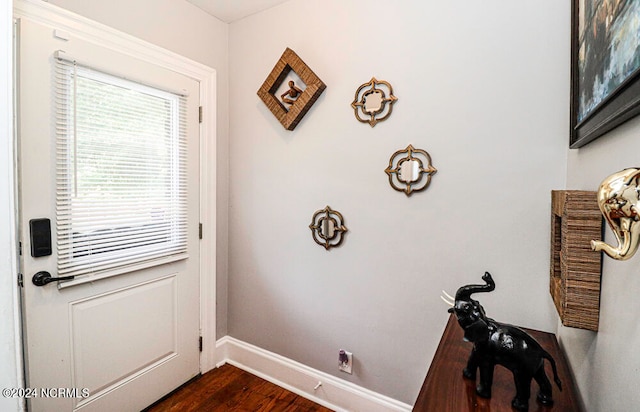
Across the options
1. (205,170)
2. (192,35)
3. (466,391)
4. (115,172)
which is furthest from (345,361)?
(192,35)

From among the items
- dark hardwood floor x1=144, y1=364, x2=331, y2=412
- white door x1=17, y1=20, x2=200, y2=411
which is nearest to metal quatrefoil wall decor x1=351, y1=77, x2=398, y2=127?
white door x1=17, y1=20, x2=200, y2=411

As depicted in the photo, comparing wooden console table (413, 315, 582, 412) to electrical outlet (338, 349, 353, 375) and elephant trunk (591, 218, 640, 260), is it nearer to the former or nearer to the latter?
elephant trunk (591, 218, 640, 260)

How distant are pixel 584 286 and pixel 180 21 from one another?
245 centimetres

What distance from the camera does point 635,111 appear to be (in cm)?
50

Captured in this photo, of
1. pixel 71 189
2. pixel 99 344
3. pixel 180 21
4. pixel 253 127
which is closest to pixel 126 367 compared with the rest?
pixel 99 344

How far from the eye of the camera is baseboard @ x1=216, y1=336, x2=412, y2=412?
181 cm

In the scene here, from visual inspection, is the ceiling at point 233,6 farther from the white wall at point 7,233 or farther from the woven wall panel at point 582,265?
the woven wall panel at point 582,265

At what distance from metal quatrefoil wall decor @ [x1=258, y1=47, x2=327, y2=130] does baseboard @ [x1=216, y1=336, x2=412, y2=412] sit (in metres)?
1.62

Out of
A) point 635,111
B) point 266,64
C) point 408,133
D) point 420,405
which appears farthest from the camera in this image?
point 266,64

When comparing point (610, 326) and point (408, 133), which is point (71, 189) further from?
point (610, 326)

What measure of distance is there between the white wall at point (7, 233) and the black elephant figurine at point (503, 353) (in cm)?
167

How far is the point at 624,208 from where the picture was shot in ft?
1.32

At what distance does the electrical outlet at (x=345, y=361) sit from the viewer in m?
1.87

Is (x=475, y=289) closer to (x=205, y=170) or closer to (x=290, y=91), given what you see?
Result: (x=290, y=91)
